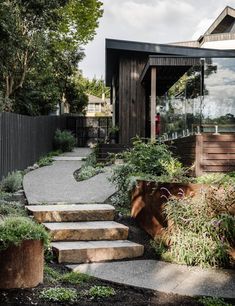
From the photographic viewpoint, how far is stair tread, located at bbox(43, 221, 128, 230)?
20.6 ft

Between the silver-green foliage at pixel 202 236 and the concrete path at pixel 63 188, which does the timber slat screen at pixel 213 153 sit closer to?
the concrete path at pixel 63 188

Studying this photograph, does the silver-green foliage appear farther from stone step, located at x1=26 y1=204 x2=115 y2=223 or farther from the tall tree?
the tall tree

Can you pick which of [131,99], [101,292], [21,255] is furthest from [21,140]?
[101,292]

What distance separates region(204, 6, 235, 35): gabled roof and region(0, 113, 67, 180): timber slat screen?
17.5 meters

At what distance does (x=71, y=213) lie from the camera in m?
6.89

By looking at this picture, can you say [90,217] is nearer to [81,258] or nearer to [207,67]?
[81,258]

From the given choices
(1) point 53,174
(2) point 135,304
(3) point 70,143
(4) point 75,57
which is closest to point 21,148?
(1) point 53,174

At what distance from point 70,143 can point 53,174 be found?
9.13 metres

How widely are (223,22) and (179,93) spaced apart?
926 inches

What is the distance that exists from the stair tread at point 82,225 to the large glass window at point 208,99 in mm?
3418

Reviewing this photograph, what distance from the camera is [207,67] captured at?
32.6 feet

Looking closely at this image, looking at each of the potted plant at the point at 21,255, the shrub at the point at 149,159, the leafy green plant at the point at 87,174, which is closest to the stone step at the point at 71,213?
the shrub at the point at 149,159

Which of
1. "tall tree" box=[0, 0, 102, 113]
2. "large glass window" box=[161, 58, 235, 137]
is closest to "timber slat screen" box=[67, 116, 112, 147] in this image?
"tall tree" box=[0, 0, 102, 113]

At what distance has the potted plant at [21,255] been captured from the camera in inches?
166
